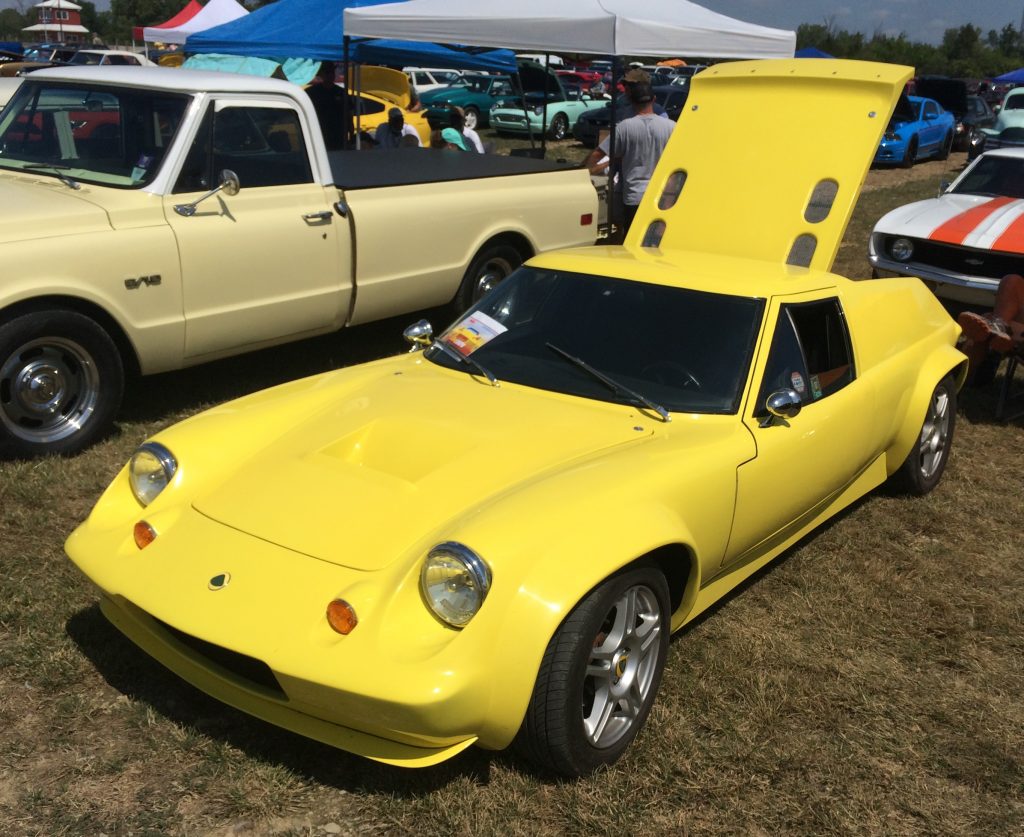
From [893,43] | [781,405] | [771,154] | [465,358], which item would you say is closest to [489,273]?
[771,154]

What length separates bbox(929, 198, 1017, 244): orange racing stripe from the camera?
8.32 m

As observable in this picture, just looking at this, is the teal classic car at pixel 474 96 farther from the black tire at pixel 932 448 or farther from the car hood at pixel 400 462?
the car hood at pixel 400 462

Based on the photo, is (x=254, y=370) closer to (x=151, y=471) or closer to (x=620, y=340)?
(x=151, y=471)

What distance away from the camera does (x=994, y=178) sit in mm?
9555

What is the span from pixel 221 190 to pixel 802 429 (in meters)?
3.55

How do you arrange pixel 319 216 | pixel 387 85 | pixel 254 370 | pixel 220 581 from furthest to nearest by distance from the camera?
pixel 387 85, pixel 254 370, pixel 319 216, pixel 220 581

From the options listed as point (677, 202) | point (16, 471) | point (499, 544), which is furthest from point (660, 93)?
point (499, 544)

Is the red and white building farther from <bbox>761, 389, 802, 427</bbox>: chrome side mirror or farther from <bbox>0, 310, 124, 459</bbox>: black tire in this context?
<bbox>761, 389, 802, 427</bbox>: chrome side mirror

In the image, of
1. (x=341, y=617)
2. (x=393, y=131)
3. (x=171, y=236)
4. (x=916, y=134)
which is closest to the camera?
(x=341, y=617)

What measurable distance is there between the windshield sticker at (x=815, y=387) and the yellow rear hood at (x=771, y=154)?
5.06ft

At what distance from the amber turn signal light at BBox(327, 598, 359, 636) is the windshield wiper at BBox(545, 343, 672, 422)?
140cm

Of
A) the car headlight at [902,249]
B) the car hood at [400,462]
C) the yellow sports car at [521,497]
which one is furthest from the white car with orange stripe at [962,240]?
the car hood at [400,462]

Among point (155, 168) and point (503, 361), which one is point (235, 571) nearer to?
point (503, 361)

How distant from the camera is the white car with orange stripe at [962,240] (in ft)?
26.7
